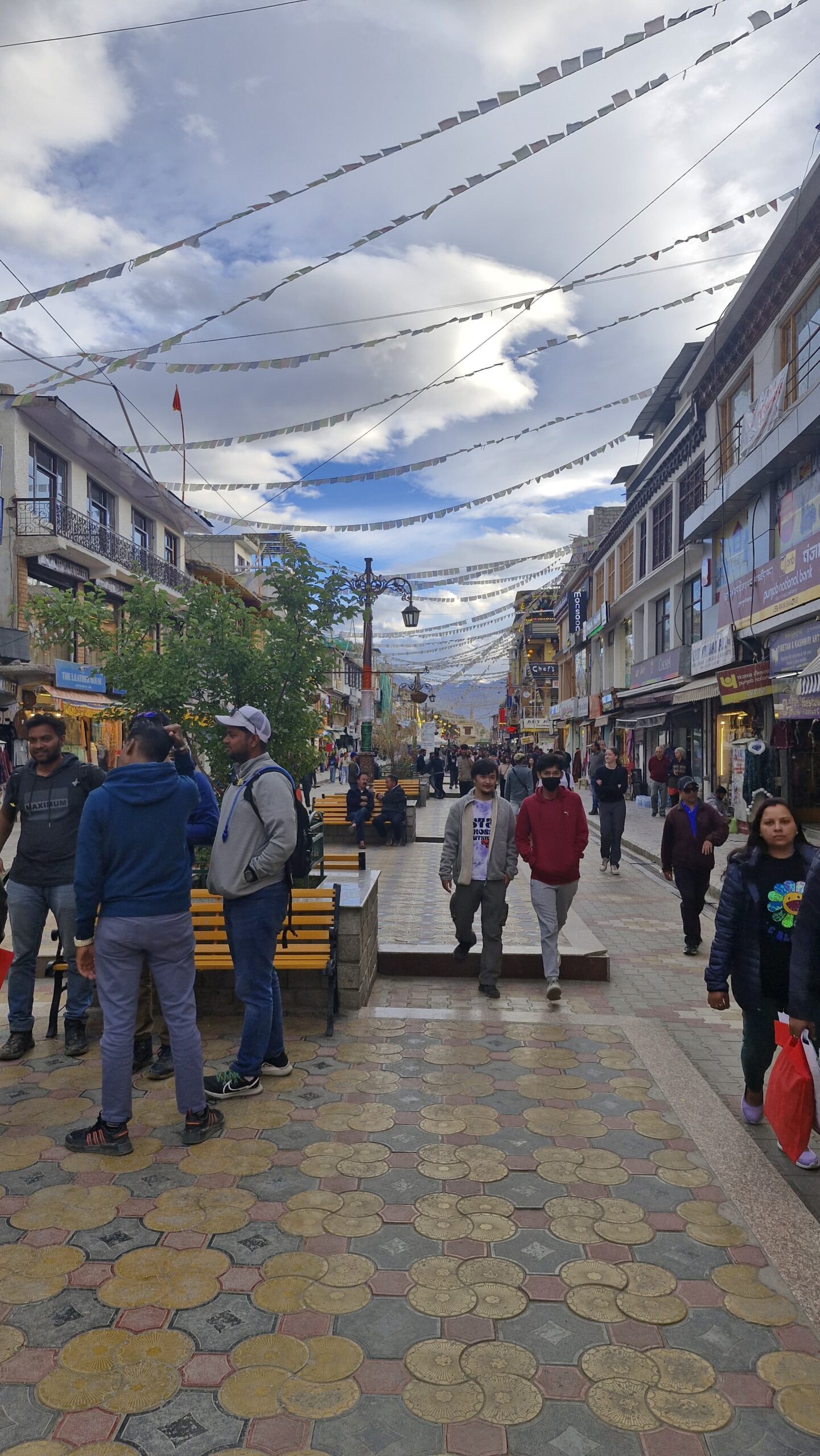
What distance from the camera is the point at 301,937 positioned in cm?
543

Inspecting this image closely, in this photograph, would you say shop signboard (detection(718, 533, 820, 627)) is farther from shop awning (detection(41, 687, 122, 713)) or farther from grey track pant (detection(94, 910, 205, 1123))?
shop awning (detection(41, 687, 122, 713))

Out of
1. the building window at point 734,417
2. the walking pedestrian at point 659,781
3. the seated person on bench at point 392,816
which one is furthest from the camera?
the building window at point 734,417

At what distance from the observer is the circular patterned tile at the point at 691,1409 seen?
220 cm

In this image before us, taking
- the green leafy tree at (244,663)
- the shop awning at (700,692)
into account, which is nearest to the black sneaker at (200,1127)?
the green leafy tree at (244,663)

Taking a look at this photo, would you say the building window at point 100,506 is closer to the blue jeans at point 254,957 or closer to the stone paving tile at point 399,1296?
the blue jeans at point 254,957

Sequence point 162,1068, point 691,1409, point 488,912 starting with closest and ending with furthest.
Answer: point 691,1409
point 162,1068
point 488,912

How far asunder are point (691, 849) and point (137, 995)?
538cm

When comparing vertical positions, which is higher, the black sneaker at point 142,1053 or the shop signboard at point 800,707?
the shop signboard at point 800,707

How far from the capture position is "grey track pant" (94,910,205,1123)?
12.0 ft

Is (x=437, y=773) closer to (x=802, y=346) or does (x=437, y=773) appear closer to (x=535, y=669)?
(x=802, y=346)

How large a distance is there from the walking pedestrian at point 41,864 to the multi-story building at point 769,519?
1045 cm

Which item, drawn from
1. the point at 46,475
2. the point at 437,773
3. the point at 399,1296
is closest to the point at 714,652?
the point at 437,773

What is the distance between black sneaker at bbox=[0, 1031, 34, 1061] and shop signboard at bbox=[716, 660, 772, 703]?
45.4 ft

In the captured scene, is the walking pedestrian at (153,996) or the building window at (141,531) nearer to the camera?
the walking pedestrian at (153,996)
